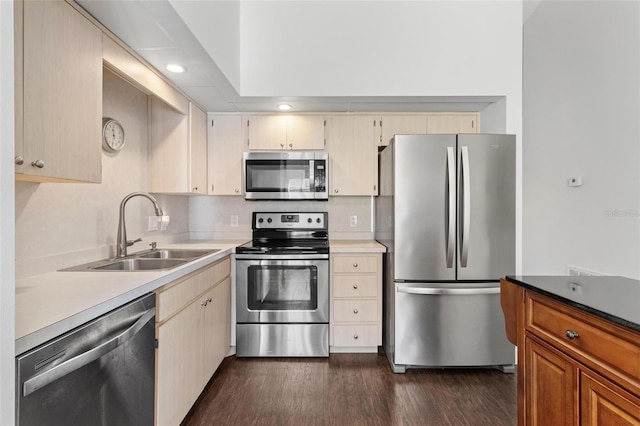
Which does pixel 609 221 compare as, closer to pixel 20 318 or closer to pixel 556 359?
pixel 556 359

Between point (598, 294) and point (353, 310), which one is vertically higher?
point (598, 294)

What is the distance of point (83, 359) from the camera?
105 centimetres

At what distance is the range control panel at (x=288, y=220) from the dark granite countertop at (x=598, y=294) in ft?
6.63

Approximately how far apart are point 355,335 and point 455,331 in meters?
0.80

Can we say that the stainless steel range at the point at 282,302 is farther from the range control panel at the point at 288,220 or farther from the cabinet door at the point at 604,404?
the cabinet door at the point at 604,404

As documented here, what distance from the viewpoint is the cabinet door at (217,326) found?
7.13ft

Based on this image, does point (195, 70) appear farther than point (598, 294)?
Yes

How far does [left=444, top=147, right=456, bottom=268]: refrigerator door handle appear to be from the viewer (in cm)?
242

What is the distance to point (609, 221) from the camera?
2389 millimetres

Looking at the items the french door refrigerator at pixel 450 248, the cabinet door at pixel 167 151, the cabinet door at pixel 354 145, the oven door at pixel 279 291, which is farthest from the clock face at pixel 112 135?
the french door refrigerator at pixel 450 248

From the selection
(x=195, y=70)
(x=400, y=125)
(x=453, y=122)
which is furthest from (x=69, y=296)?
(x=453, y=122)

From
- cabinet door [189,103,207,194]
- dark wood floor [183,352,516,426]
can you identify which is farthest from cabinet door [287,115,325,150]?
dark wood floor [183,352,516,426]

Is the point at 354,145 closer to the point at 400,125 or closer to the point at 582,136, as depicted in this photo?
the point at 400,125

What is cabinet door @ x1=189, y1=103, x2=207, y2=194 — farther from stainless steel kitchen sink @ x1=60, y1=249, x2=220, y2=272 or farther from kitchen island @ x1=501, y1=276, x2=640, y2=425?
kitchen island @ x1=501, y1=276, x2=640, y2=425
